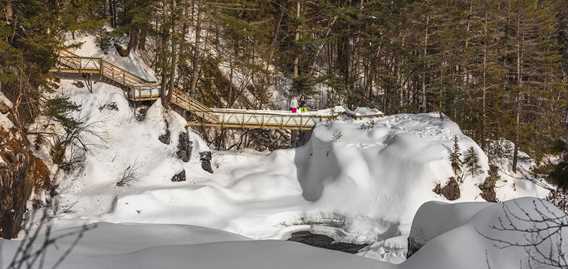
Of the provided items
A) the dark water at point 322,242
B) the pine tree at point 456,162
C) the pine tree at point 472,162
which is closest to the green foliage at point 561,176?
the dark water at point 322,242

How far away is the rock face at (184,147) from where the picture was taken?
21.4 meters

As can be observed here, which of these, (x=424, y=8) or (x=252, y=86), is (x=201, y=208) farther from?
(x=424, y=8)

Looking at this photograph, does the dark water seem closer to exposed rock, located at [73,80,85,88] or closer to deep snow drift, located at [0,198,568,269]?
deep snow drift, located at [0,198,568,269]

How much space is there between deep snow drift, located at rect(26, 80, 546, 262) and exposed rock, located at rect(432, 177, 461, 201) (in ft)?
0.83

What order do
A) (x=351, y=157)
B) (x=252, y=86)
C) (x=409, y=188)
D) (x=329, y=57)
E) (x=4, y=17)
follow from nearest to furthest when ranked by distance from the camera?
1. (x=4, y=17)
2. (x=409, y=188)
3. (x=351, y=157)
4. (x=252, y=86)
5. (x=329, y=57)

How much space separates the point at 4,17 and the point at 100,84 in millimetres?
6319

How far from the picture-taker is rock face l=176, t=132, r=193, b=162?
21422mm

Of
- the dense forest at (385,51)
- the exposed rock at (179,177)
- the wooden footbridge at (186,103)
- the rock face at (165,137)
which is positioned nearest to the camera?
the exposed rock at (179,177)

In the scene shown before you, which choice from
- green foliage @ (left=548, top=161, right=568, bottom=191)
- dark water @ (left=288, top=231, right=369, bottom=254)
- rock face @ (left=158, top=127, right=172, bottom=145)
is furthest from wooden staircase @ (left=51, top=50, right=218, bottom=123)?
green foliage @ (left=548, top=161, right=568, bottom=191)

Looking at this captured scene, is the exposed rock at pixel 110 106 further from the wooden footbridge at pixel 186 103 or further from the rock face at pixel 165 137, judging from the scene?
the rock face at pixel 165 137

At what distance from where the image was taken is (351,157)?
68.0 ft

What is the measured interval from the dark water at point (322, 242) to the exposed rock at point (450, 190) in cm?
473

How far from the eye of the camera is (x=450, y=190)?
62.5 feet

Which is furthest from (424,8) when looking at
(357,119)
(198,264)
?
(198,264)
